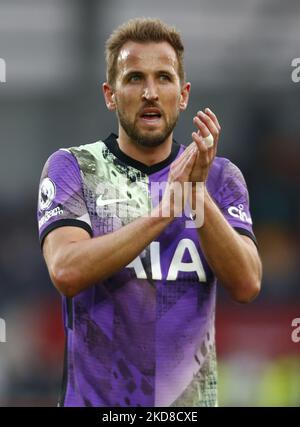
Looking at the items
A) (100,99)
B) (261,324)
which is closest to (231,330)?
(261,324)

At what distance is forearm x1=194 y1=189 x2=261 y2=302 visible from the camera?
3469 millimetres

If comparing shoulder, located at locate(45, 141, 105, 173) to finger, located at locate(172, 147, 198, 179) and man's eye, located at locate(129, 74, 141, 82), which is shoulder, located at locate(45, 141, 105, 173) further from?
finger, located at locate(172, 147, 198, 179)

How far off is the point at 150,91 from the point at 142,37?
0.30 metres

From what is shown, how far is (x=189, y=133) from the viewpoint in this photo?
1233 centimetres

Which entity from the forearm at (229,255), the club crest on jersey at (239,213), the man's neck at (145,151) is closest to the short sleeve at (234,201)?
the club crest on jersey at (239,213)

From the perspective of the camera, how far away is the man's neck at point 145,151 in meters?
3.86

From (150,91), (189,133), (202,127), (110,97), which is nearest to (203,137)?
(202,127)

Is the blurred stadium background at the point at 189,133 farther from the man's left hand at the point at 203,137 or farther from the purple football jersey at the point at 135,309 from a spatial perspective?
the man's left hand at the point at 203,137

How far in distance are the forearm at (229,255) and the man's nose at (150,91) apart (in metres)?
0.48

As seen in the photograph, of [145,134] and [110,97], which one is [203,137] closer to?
[145,134]

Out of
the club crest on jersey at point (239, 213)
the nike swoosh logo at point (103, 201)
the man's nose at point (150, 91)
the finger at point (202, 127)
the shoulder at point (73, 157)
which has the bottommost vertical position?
the club crest on jersey at point (239, 213)

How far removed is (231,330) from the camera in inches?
402

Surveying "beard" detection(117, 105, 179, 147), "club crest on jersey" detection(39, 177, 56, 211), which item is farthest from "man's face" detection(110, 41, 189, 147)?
"club crest on jersey" detection(39, 177, 56, 211)

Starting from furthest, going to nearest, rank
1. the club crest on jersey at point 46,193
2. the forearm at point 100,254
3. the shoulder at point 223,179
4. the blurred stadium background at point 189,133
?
the blurred stadium background at point 189,133 → the shoulder at point 223,179 → the club crest on jersey at point 46,193 → the forearm at point 100,254
